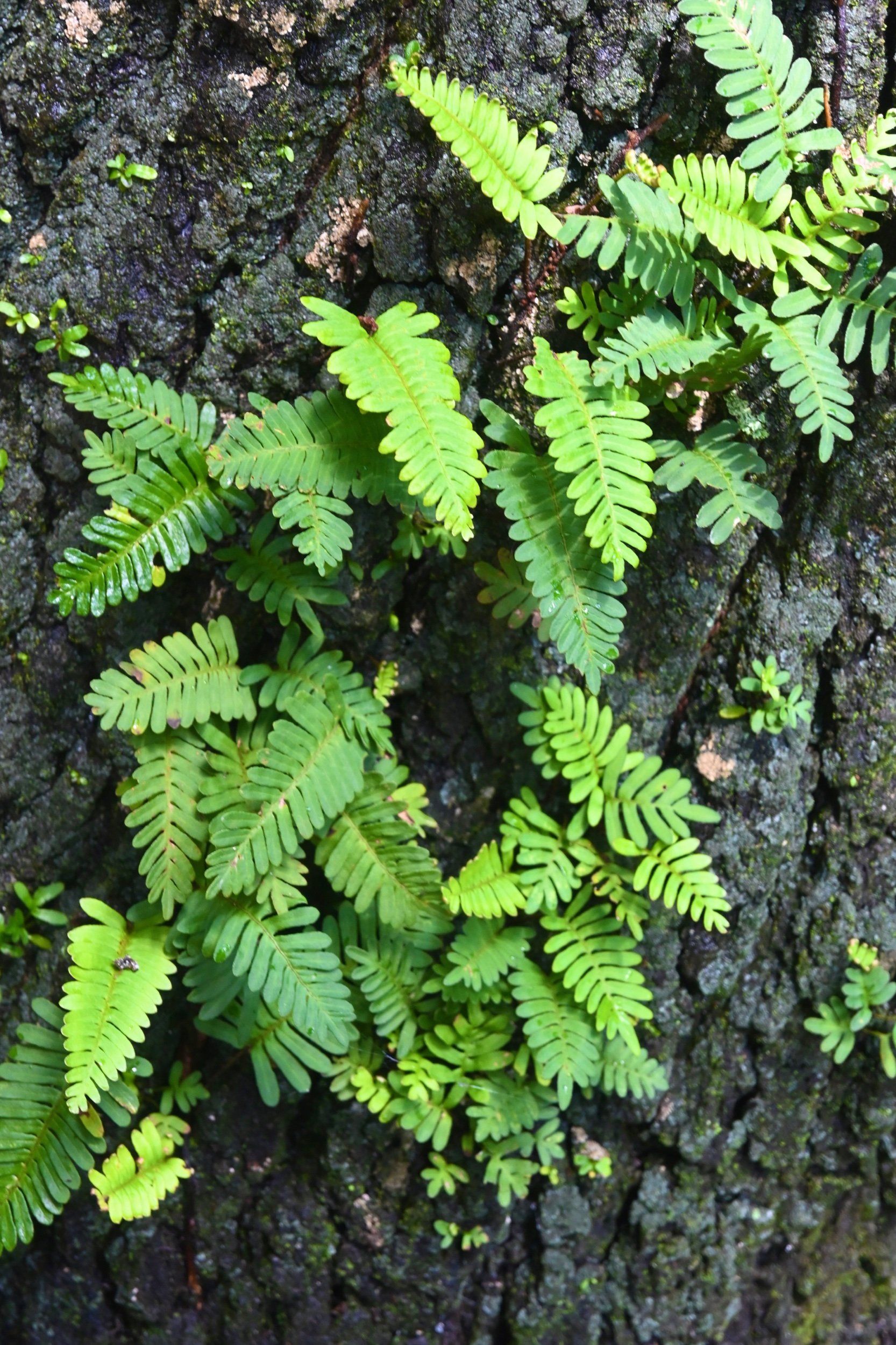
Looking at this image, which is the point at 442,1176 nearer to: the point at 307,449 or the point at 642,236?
the point at 307,449

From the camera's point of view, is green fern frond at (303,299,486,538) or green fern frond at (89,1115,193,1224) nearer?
green fern frond at (303,299,486,538)

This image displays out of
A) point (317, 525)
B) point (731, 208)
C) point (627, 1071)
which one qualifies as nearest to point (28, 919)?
point (317, 525)

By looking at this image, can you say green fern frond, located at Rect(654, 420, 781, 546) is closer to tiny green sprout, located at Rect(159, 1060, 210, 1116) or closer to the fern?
the fern

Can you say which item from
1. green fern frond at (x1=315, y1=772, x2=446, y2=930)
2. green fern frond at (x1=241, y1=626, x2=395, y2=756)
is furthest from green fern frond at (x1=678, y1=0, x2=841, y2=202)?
green fern frond at (x1=315, y1=772, x2=446, y2=930)

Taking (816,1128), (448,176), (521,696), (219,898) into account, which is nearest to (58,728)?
(219,898)

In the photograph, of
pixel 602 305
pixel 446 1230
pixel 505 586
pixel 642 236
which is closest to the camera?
pixel 642 236

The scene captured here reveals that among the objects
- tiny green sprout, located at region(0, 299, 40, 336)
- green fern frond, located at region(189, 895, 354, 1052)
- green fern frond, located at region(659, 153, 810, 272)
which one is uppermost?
green fern frond, located at region(659, 153, 810, 272)

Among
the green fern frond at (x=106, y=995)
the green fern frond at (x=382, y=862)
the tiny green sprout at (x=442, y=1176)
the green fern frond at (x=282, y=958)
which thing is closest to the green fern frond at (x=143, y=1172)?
the green fern frond at (x=106, y=995)
